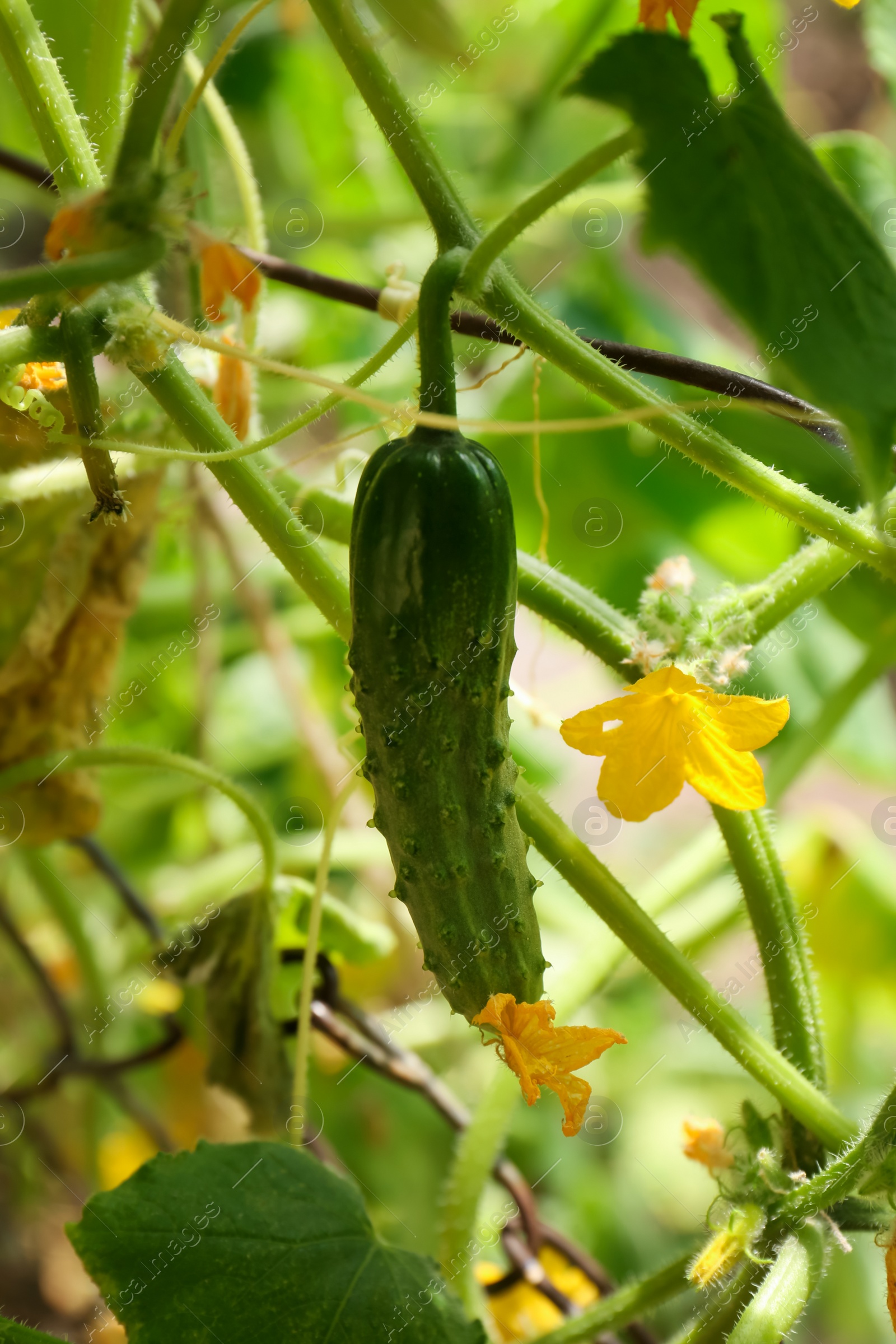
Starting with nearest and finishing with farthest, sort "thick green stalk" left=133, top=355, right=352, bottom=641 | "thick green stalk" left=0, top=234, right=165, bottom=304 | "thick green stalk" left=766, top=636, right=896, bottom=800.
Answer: "thick green stalk" left=0, top=234, right=165, bottom=304, "thick green stalk" left=133, top=355, right=352, bottom=641, "thick green stalk" left=766, top=636, right=896, bottom=800

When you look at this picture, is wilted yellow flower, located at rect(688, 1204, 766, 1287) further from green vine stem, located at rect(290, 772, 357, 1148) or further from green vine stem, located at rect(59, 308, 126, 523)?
green vine stem, located at rect(59, 308, 126, 523)

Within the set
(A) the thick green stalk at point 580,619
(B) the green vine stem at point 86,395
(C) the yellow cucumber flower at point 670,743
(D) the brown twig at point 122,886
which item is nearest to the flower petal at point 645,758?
(C) the yellow cucumber flower at point 670,743

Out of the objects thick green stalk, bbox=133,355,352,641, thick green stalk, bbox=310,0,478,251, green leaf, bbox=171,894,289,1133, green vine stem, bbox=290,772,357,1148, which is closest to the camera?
thick green stalk, bbox=310,0,478,251

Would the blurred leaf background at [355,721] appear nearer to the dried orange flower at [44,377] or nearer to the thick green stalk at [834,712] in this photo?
the thick green stalk at [834,712]

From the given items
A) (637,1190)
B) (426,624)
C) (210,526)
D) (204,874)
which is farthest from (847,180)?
(637,1190)

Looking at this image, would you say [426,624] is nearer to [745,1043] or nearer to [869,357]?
[869,357]

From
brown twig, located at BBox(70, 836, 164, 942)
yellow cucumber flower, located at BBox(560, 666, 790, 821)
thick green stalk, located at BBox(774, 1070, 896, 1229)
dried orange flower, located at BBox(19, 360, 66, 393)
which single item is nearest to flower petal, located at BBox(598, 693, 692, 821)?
yellow cucumber flower, located at BBox(560, 666, 790, 821)
